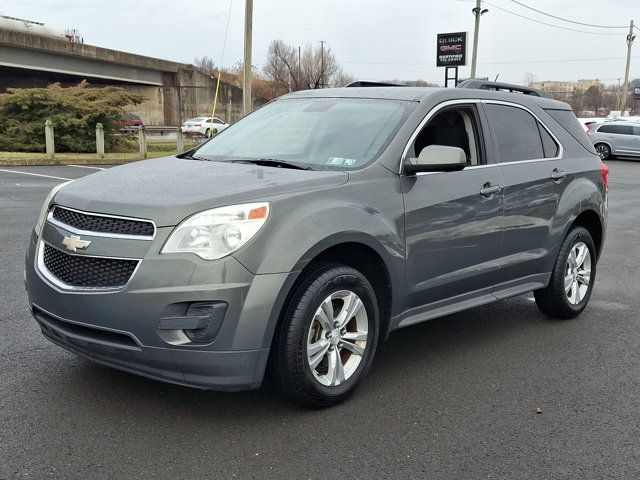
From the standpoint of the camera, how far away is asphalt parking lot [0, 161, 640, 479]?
3.17 meters

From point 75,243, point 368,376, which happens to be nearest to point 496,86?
point 368,376

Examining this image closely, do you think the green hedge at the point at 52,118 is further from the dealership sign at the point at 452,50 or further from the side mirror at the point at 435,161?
the side mirror at the point at 435,161

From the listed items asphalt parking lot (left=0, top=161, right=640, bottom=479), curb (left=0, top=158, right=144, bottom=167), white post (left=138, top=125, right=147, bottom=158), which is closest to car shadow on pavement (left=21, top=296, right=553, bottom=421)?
asphalt parking lot (left=0, top=161, right=640, bottom=479)

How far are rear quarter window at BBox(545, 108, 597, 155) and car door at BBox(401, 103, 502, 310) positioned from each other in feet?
3.83

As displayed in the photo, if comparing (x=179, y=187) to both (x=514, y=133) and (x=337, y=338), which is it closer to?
(x=337, y=338)

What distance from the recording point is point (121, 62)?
168 ft

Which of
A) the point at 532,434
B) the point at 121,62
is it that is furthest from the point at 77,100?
the point at 121,62

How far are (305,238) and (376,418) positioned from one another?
105cm

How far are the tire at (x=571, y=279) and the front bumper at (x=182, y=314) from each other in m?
2.95

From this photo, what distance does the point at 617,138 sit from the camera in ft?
103

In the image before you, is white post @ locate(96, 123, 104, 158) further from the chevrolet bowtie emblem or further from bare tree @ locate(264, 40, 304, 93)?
bare tree @ locate(264, 40, 304, 93)

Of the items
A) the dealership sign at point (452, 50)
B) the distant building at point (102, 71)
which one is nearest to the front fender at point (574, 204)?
the distant building at point (102, 71)

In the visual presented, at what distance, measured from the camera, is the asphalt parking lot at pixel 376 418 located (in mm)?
3166

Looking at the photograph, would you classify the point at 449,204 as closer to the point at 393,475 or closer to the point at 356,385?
the point at 356,385
